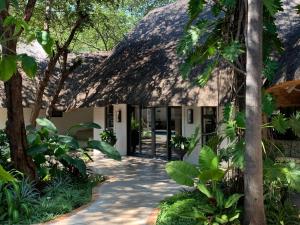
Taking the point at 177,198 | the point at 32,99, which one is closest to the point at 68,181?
the point at 177,198

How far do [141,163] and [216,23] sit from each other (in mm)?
8498

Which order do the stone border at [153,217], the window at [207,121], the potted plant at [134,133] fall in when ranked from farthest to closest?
the potted plant at [134,133], the window at [207,121], the stone border at [153,217]

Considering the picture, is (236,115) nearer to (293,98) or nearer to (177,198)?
(177,198)

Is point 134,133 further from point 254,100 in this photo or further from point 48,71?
point 254,100

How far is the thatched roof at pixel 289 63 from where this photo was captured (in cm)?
964

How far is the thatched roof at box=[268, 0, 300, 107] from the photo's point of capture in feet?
31.6

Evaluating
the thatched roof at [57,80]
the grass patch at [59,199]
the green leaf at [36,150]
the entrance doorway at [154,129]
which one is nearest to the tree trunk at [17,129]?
the green leaf at [36,150]

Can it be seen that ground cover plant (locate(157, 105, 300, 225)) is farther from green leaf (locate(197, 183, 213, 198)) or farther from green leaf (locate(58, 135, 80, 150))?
green leaf (locate(58, 135, 80, 150))

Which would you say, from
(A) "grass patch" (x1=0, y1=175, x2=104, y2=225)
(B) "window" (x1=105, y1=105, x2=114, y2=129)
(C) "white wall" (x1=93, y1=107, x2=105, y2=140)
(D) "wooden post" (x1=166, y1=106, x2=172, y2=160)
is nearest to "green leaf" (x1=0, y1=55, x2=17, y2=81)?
(A) "grass patch" (x1=0, y1=175, x2=104, y2=225)

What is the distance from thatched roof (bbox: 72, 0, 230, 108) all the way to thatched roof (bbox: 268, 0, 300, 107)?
5.44 ft

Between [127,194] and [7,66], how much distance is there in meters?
7.98

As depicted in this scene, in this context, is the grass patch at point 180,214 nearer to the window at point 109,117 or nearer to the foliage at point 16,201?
the foliage at point 16,201

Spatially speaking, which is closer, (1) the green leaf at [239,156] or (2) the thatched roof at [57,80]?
(1) the green leaf at [239,156]

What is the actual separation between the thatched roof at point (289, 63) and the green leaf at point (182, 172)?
112 inches
